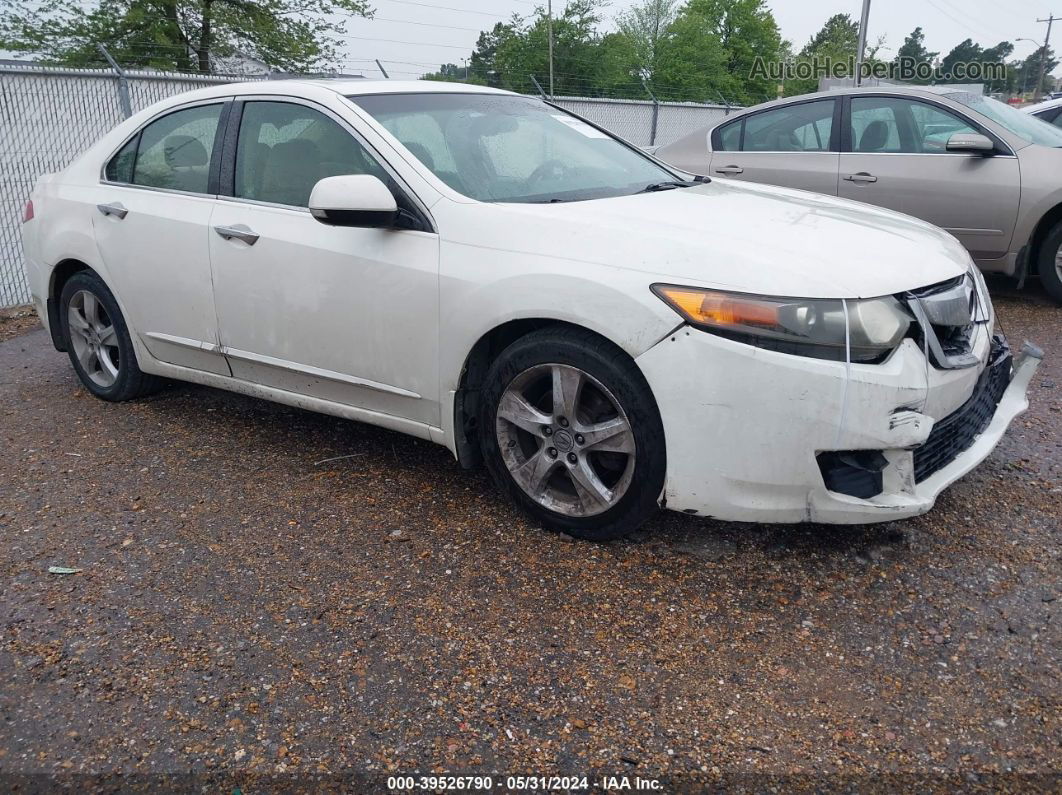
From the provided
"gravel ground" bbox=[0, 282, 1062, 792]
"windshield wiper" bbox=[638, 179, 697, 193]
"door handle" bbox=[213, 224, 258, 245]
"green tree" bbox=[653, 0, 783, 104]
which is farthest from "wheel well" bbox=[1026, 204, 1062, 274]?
"green tree" bbox=[653, 0, 783, 104]

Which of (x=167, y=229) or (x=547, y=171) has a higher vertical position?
(x=547, y=171)

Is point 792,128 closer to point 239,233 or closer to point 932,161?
point 932,161

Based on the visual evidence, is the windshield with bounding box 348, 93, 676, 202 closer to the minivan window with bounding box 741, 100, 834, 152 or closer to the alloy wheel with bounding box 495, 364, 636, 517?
the alloy wheel with bounding box 495, 364, 636, 517

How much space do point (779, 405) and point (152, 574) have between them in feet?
7.12

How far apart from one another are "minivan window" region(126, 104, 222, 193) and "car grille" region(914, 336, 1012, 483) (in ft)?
10.5

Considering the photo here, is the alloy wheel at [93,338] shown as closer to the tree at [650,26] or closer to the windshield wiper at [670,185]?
the windshield wiper at [670,185]

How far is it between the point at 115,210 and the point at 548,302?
8.41 ft

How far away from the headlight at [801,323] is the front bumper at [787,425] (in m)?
0.04

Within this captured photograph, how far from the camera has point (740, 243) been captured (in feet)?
9.37

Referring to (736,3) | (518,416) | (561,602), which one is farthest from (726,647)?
(736,3)

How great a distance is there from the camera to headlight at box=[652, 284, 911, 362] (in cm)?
264

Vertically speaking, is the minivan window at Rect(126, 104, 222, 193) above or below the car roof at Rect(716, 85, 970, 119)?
below

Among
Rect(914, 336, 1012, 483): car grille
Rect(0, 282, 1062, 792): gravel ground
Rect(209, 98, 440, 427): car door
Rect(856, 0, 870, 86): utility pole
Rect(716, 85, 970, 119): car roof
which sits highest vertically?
Rect(856, 0, 870, 86): utility pole

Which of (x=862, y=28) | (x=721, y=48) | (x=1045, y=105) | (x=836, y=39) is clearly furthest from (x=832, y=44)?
(x=1045, y=105)
